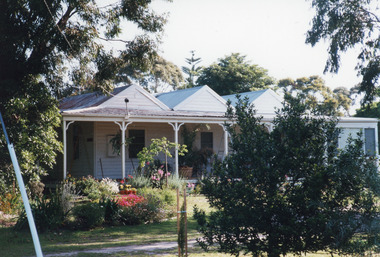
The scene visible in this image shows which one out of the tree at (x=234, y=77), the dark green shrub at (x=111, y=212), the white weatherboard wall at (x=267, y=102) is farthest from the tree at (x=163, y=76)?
the dark green shrub at (x=111, y=212)

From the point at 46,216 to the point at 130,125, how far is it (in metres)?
10.5

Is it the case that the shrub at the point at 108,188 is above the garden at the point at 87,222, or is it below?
above

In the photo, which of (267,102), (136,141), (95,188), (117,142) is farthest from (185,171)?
(267,102)

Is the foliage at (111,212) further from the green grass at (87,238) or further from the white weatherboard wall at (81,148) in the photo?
the white weatherboard wall at (81,148)

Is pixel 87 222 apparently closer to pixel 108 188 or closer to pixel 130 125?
pixel 108 188

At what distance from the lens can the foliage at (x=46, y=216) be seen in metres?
10.5

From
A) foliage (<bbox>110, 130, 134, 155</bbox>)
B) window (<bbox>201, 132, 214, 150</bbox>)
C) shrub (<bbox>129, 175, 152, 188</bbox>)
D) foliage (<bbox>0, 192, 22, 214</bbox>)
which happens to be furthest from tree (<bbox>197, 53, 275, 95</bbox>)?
foliage (<bbox>0, 192, 22, 214</bbox>)

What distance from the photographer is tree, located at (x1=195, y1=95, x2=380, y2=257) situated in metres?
5.60

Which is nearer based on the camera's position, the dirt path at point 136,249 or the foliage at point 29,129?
the dirt path at point 136,249

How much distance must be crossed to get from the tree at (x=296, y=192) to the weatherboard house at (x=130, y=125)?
39.2ft

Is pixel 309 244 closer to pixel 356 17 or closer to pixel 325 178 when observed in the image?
pixel 325 178

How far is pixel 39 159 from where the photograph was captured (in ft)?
46.7

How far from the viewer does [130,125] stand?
2097 cm

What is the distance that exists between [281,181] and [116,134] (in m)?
14.6
